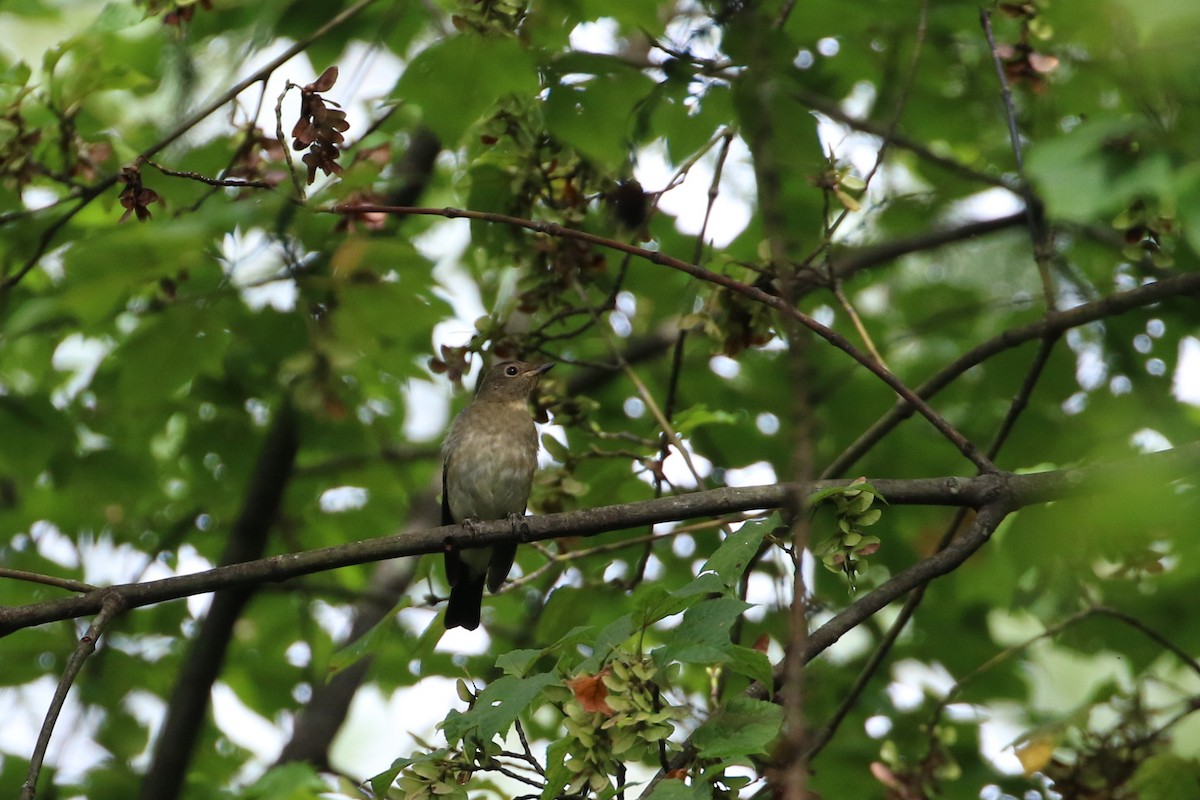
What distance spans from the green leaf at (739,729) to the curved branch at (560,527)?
80 centimetres

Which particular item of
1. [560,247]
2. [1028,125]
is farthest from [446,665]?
[1028,125]

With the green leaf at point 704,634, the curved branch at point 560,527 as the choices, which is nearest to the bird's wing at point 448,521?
the curved branch at point 560,527

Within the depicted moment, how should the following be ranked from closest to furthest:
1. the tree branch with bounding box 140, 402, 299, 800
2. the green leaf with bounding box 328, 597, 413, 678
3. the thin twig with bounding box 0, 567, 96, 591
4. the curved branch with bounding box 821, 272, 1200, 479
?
1. the thin twig with bounding box 0, 567, 96, 591
2. the green leaf with bounding box 328, 597, 413, 678
3. the curved branch with bounding box 821, 272, 1200, 479
4. the tree branch with bounding box 140, 402, 299, 800

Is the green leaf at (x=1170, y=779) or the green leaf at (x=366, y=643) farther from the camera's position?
the green leaf at (x=1170, y=779)

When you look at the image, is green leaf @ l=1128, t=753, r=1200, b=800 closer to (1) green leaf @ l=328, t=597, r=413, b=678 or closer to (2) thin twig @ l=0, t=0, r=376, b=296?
(1) green leaf @ l=328, t=597, r=413, b=678

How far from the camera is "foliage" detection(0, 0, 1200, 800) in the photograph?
3418 mm

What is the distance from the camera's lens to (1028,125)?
694 centimetres

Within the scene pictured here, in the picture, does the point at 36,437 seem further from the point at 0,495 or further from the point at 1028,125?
the point at 1028,125

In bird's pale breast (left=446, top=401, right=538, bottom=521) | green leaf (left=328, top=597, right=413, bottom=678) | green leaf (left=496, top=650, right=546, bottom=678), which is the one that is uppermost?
bird's pale breast (left=446, top=401, right=538, bottom=521)

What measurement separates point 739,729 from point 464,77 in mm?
2577

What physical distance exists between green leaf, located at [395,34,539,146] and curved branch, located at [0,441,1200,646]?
1.56m

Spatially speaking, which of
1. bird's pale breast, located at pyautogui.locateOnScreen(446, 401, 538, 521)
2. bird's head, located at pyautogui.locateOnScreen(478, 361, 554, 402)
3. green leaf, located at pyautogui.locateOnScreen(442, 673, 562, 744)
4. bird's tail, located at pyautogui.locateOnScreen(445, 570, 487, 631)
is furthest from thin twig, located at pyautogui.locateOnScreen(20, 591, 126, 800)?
bird's head, located at pyautogui.locateOnScreen(478, 361, 554, 402)

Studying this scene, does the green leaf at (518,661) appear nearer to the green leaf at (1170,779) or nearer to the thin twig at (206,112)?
the thin twig at (206,112)

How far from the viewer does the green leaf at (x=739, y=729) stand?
116 inches
